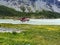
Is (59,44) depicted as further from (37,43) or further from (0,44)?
(0,44)

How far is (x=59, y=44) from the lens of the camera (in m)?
50.3

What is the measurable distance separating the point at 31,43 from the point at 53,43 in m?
4.81

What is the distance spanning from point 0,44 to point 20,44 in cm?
407

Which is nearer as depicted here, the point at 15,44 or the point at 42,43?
the point at 15,44

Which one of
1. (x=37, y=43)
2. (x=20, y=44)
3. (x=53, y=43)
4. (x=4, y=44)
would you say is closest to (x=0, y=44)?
(x=4, y=44)

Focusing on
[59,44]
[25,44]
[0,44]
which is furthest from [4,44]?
[59,44]

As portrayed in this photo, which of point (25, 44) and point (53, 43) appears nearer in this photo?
point (25, 44)

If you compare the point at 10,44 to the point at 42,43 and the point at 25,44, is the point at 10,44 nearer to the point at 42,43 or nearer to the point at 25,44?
the point at 25,44

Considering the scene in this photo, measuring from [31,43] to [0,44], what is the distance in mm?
6198

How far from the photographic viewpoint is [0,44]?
48.6 metres

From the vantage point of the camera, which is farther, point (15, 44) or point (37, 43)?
point (37, 43)

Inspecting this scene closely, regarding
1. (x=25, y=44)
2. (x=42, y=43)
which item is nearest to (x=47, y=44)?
(x=42, y=43)

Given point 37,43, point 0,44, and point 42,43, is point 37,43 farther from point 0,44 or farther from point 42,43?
point 0,44

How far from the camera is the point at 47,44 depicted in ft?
164
